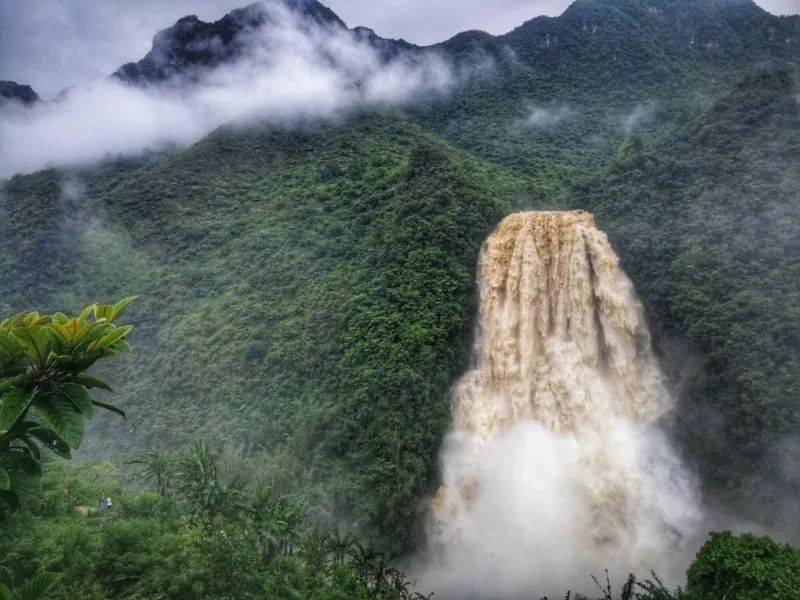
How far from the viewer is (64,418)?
3152 millimetres

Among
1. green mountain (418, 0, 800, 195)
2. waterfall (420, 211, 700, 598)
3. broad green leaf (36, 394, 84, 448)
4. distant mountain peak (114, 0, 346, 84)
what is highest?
distant mountain peak (114, 0, 346, 84)

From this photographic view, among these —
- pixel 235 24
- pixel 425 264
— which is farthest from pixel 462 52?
pixel 425 264

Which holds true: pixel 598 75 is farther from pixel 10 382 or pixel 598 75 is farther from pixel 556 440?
pixel 10 382

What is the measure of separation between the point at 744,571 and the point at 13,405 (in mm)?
14535

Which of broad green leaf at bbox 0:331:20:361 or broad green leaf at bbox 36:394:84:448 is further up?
broad green leaf at bbox 0:331:20:361

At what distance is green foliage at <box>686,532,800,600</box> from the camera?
11.4m

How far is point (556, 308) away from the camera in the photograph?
23.6 metres

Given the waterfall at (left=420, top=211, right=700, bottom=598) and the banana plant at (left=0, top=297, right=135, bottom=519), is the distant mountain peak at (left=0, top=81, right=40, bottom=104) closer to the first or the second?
the waterfall at (left=420, top=211, right=700, bottom=598)

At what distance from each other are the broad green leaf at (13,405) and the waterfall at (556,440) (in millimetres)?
17988

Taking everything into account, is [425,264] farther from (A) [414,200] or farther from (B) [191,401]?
(B) [191,401]

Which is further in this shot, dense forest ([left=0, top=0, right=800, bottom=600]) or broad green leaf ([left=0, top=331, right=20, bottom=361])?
dense forest ([left=0, top=0, right=800, bottom=600])

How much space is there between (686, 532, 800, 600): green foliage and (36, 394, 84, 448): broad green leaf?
44.5ft

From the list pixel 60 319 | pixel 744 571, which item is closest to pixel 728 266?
pixel 744 571

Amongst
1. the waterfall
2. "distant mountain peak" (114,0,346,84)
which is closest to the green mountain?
the waterfall
